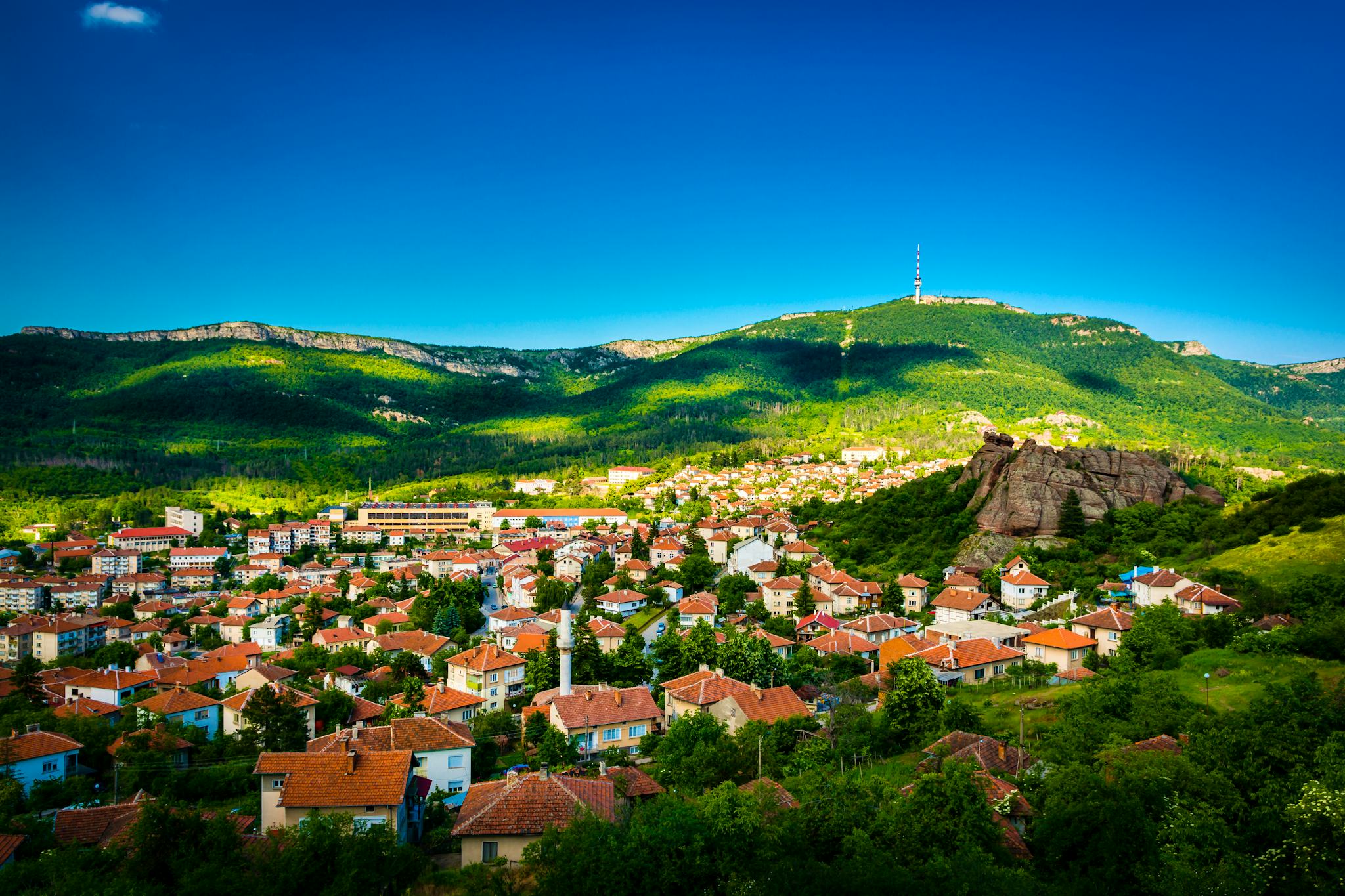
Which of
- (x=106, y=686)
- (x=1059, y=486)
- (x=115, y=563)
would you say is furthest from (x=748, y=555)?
(x=115, y=563)

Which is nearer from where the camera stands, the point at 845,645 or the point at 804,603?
the point at 845,645

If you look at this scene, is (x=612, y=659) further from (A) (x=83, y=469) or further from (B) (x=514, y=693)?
(A) (x=83, y=469)

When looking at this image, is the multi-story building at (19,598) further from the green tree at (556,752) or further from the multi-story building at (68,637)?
the green tree at (556,752)

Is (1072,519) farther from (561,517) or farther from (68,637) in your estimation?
(68,637)

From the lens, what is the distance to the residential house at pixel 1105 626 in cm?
3209

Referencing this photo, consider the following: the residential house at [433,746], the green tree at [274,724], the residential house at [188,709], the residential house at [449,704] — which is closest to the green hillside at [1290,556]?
the residential house at [433,746]

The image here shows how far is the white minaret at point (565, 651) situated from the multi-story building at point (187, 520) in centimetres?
5741

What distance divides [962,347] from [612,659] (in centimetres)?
13884

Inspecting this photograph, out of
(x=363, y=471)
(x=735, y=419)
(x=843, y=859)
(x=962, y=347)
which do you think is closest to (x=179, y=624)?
(x=843, y=859)

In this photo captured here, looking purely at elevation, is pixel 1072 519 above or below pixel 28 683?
above

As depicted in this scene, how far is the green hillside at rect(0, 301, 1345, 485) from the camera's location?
10919cm

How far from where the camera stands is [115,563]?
206 feet

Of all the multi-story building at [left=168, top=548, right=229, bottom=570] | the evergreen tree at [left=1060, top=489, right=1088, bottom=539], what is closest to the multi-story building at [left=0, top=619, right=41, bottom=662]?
the multi-story building at [left=168, top=548, right=229, bottom=570]

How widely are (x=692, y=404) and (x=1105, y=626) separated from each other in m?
121
